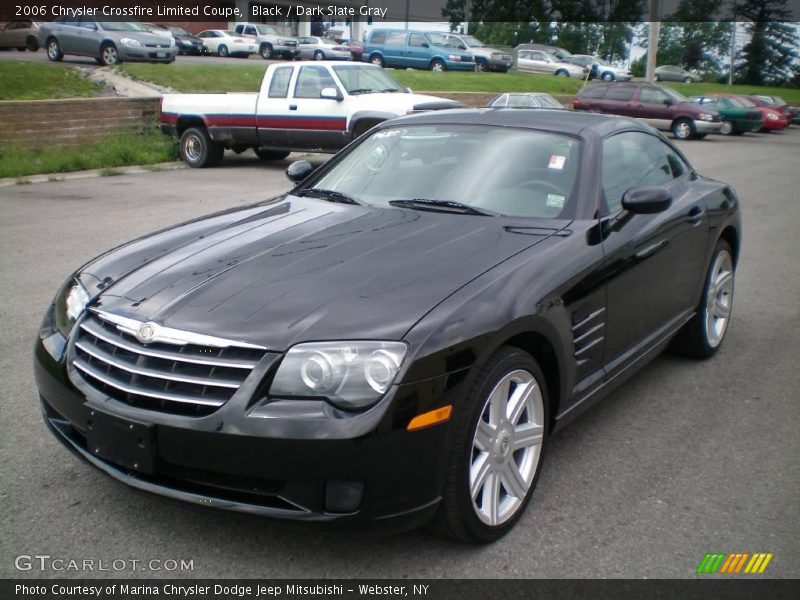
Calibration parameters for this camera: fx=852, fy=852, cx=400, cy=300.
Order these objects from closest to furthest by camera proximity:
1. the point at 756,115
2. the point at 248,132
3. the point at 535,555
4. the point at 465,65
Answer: the point at 535,555, the point at 248,132, the point at 756,115, the point at 465,65

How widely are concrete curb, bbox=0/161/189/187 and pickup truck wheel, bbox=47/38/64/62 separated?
13.5m

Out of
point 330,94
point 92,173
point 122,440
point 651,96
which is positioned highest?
point 330,94

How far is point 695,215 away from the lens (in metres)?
4.95

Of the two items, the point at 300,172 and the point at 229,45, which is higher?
the point at 229,45

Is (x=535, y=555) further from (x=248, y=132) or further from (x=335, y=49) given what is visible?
(x=335, y=49)

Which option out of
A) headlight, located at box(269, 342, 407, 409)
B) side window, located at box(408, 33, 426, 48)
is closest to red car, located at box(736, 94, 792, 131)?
side window, located at box(408, 33, 426, 48)

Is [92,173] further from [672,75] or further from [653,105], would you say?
[672,75]

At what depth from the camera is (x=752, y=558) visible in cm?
313

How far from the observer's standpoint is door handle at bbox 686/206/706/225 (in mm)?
4879

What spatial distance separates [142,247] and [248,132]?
12266 mm

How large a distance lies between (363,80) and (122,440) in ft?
43.4

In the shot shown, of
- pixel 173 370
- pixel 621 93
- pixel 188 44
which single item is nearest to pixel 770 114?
pixel 621 93

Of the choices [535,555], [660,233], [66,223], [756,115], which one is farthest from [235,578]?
[756,115]
